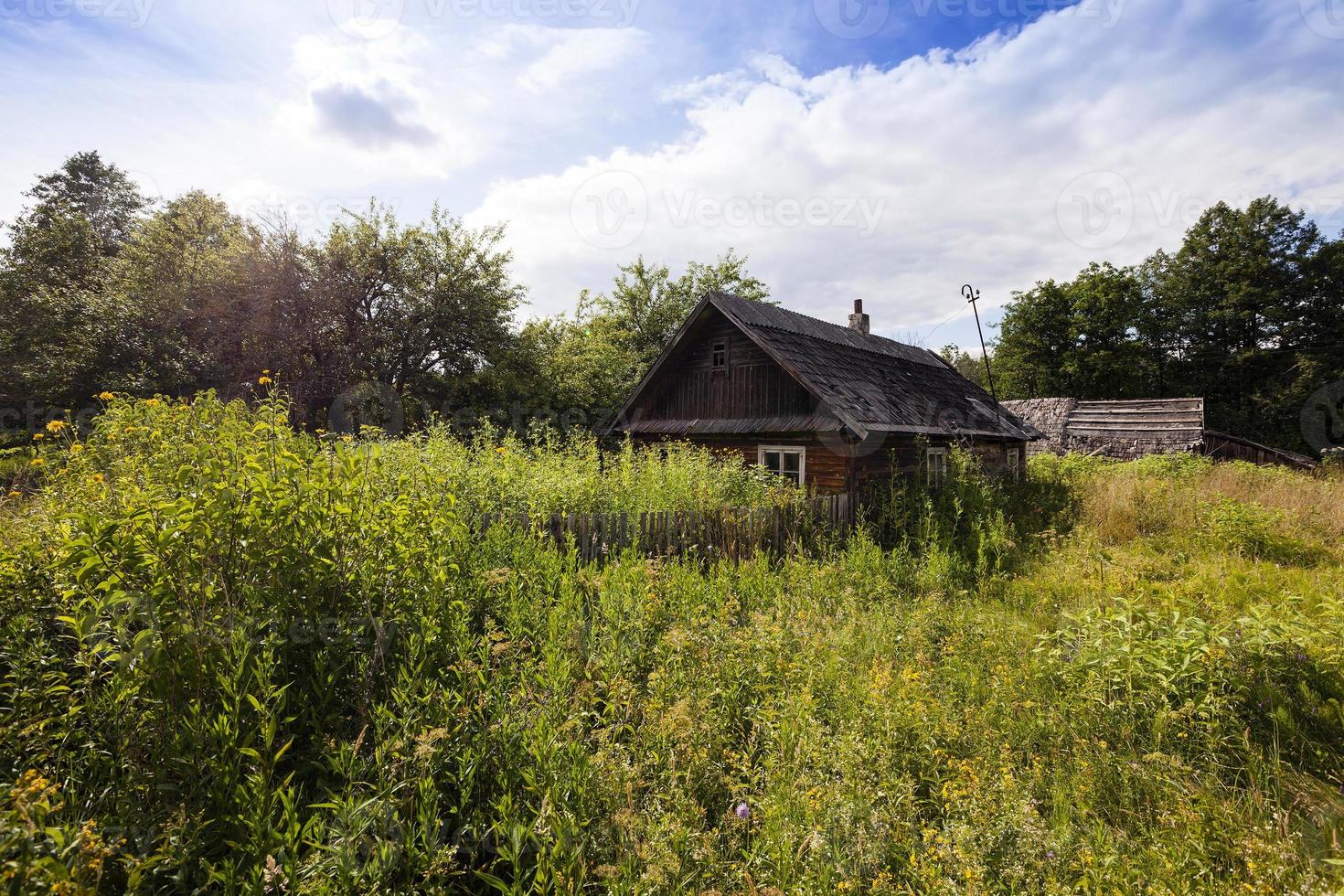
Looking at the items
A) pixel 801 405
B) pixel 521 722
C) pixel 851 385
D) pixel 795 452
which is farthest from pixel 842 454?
pixel 521 722

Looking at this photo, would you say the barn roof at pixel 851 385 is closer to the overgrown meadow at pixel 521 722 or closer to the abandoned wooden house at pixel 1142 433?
the abandoned wooden house at pixel 1142 433

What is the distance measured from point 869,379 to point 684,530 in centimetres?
877

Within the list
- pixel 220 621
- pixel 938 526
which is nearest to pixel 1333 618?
pixel 938 526

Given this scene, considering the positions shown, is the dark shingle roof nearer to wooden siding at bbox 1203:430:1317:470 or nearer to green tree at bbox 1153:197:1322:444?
wooden siding at bbox 1203:430:1317:470

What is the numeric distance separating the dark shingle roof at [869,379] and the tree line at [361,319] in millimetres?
10331

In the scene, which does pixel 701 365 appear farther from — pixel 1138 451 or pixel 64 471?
pixel 1138 451

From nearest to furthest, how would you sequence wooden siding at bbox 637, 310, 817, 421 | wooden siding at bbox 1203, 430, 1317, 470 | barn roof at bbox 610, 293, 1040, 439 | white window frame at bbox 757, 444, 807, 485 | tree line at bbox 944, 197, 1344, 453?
barn roof at bbox 610, 293, 1040, 439 < white window frame at bbox 757, 444, 807, 485 < wooden siding at bbox 637, 310, 817, 421 < wooden siding at bbox 1203, 430, 1317, 470 < tree line at bbox 944, 197, 1344, 453

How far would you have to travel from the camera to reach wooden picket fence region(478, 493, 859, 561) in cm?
641

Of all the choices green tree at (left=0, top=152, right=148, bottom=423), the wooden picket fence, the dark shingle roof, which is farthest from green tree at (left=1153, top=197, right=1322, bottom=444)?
green tree at (left=0, top=152, right=148, bottom=423)

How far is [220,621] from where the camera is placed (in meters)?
2.47

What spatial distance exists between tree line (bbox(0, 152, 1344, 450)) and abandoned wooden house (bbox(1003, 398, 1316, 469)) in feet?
36.7

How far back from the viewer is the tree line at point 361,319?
17.7m

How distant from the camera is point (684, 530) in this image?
6.92 metres

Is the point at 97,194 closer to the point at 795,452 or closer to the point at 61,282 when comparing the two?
the point at 61,282
